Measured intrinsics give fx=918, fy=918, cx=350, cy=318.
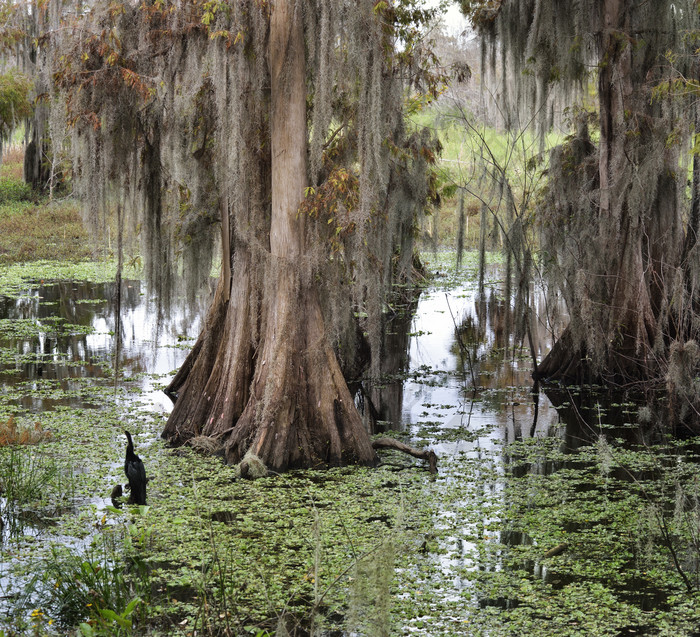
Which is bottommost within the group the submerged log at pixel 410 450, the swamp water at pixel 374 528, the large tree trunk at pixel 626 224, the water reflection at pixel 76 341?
the swamp water at pixel 374 528

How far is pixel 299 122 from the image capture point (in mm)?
7883

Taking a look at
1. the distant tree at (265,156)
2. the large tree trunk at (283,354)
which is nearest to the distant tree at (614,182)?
the distant tree at (265,156)

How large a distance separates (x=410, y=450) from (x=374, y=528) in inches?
67.6

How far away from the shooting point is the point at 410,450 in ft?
25.2

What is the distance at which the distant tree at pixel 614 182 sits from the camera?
9883 millimetres

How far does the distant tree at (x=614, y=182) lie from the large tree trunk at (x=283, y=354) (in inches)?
146

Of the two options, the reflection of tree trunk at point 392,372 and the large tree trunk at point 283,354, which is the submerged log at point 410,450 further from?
the reflection of tree trunk at point 392,372

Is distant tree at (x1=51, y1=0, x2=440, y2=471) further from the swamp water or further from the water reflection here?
the water reflection

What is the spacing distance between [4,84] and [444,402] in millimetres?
15176

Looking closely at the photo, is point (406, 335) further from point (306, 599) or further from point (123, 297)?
point (306, 599)

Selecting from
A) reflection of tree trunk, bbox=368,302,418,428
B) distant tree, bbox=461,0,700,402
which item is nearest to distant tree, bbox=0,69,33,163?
reflection of tree trunk, bbox=368,302,418,428

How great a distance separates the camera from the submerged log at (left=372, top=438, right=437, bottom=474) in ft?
24.4

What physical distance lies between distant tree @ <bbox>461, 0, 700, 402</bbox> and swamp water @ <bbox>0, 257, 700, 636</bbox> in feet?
2.65

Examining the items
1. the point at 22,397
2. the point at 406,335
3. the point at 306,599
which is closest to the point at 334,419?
the point at 306,599
